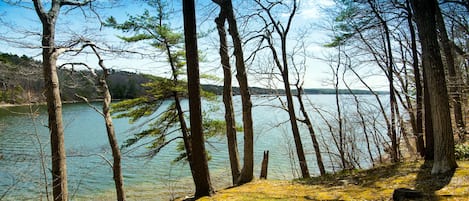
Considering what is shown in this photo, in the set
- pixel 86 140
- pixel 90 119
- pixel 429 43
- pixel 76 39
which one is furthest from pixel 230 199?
pixel 90 119

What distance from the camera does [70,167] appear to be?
13172 millimetres

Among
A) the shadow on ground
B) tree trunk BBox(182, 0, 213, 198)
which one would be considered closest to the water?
tree trunk BBox(182, 0, 213, 198)

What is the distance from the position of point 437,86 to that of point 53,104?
255 inches

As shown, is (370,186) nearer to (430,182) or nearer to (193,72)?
(430,182)

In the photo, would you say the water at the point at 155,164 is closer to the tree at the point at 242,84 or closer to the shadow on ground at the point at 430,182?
the tree at the point at 242,84

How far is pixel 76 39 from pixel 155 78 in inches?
153

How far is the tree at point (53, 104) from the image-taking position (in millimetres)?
5375

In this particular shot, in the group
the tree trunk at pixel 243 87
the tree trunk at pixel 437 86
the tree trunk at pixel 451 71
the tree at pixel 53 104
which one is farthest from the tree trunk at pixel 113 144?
the tree trunk at pixel 451 71

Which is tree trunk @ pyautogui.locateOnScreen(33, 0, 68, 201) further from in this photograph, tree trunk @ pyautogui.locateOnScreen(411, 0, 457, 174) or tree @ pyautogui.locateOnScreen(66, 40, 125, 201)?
tree trunk @ pyautogui.locateOnScreen(411, 0, 457, 174)

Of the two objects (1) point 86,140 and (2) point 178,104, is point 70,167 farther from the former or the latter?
(2) point 178,104

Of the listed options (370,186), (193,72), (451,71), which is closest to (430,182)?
(370,186)

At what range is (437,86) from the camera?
4160mm

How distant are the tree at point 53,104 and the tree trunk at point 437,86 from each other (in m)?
6.17

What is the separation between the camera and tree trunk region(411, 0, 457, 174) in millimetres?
4148
